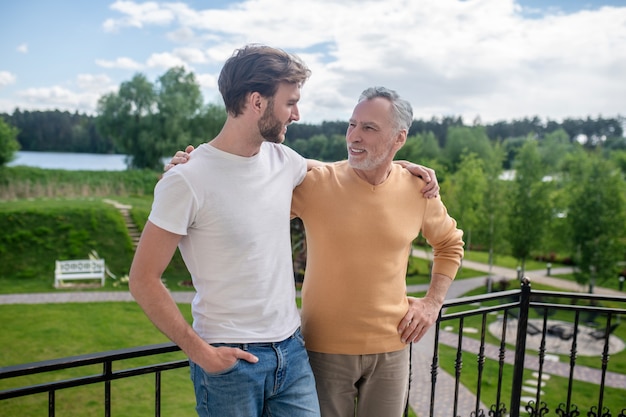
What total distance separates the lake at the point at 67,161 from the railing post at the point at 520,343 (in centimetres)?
2585

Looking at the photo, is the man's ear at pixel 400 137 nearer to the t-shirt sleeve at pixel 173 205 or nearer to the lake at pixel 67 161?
the t-shirt sleeve at pixel 173 205

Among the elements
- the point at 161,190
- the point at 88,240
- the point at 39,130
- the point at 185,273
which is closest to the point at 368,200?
the point at 161,190

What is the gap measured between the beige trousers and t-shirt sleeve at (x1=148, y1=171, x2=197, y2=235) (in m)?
0.82

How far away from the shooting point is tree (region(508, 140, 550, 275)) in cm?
1834

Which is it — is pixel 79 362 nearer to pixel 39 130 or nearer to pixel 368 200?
pixel 368 200

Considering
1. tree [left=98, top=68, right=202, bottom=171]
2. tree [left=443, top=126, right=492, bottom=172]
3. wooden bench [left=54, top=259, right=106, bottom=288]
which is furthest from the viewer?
tree [left=443, top=126, right=492, bottom=172]

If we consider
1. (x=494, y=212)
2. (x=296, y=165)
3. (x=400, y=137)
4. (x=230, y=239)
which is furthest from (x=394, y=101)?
(x=494, y=212)

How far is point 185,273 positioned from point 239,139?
1723 centimetres

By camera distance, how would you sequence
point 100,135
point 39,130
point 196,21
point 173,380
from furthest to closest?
1. point 196,21
2. point 100,135
3. point 39,130
4. point 173,380

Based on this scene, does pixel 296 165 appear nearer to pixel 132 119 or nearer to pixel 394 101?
pixel 394 101

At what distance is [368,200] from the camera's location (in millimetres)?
1955

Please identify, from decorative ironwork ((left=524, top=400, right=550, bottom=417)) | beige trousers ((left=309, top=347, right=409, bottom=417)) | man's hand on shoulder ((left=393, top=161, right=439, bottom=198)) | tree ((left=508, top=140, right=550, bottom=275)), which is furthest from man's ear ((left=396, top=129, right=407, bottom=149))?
tree ((left=508, top=140, right=550, bottom=275))

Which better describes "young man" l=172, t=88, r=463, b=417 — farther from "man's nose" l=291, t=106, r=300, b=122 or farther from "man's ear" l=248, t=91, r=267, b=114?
"man's ear" l=248, t=91, r=267, b=114

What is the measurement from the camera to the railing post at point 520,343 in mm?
2906
